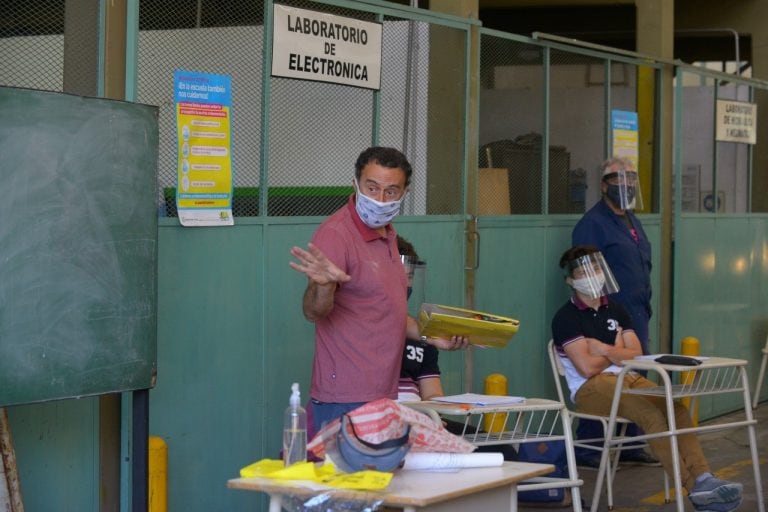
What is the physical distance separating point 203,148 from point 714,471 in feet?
15.3

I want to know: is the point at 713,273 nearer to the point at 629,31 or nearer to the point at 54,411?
the point at 54,411

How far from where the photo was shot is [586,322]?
7328 millimetres

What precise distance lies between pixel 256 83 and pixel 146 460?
200 centimetres

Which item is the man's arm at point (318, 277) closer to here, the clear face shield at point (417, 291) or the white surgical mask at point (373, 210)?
the white surgical mask at point (373, 210)

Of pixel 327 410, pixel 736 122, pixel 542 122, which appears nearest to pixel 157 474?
pixel 327 410

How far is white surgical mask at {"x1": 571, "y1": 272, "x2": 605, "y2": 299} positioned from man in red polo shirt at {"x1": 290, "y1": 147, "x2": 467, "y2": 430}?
2.63 metres

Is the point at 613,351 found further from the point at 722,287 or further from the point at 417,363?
the point at 722,287

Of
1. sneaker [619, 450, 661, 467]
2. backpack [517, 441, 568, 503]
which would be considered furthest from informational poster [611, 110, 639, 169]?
backpack [517, 441, 568, 503]

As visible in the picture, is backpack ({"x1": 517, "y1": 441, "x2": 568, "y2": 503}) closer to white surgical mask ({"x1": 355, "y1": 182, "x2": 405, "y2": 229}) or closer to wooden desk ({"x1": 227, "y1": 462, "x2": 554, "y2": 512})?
white surgical mask ({"x1": 355, "y1": 182, "x2": 405, "y2": 229})

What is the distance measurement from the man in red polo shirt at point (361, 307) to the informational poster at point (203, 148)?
1178 millimetres

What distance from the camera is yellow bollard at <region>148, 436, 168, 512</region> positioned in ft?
17.9

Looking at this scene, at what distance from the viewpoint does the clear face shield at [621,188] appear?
848 cm

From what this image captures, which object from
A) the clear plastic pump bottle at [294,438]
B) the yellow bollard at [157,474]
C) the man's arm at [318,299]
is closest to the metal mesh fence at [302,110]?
the yellow bollard at [157,474]

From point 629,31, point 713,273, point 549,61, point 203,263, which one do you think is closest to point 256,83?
point 203,263
